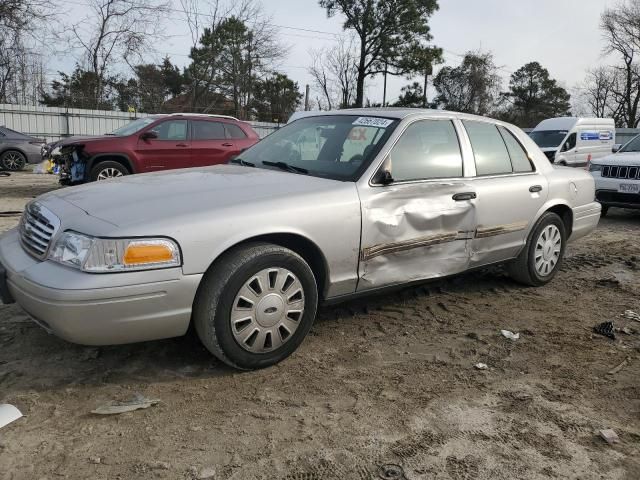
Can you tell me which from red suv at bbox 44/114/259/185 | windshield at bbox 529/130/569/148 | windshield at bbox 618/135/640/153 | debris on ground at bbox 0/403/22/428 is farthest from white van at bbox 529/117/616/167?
debris on ground at bbox 0/403/22/428

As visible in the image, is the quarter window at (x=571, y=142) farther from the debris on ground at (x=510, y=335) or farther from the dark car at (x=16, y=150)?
the dark car at (x=16, y=150)

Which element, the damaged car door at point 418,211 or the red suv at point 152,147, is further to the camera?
the red suv at point 152,147

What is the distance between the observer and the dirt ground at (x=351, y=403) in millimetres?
2342

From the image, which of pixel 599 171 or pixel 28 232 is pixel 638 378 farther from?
pixel 599 171

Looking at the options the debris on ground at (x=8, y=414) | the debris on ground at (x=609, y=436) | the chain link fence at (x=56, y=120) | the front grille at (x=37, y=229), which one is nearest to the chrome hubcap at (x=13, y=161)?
the chain link fence at (x=56, y=120)

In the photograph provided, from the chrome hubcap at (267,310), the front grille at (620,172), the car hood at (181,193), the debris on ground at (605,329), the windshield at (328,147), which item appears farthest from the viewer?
the front grille at (620,172)

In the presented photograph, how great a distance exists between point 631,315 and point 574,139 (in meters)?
12.9

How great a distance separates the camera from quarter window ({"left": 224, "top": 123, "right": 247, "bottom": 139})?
10.9m

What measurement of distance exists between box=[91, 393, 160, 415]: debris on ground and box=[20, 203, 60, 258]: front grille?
0.86 meters

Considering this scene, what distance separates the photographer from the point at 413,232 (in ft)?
12.1

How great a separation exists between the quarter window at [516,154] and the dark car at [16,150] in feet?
49.8

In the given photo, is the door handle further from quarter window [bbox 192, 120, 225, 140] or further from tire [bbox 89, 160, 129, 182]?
quarter window [bbox 192, 120, 225, 140]

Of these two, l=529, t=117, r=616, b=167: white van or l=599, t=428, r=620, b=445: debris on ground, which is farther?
l=529, t=117, r=616, b=167: white van

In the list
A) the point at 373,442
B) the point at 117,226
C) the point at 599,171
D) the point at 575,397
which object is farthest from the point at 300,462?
the point at 599,171
